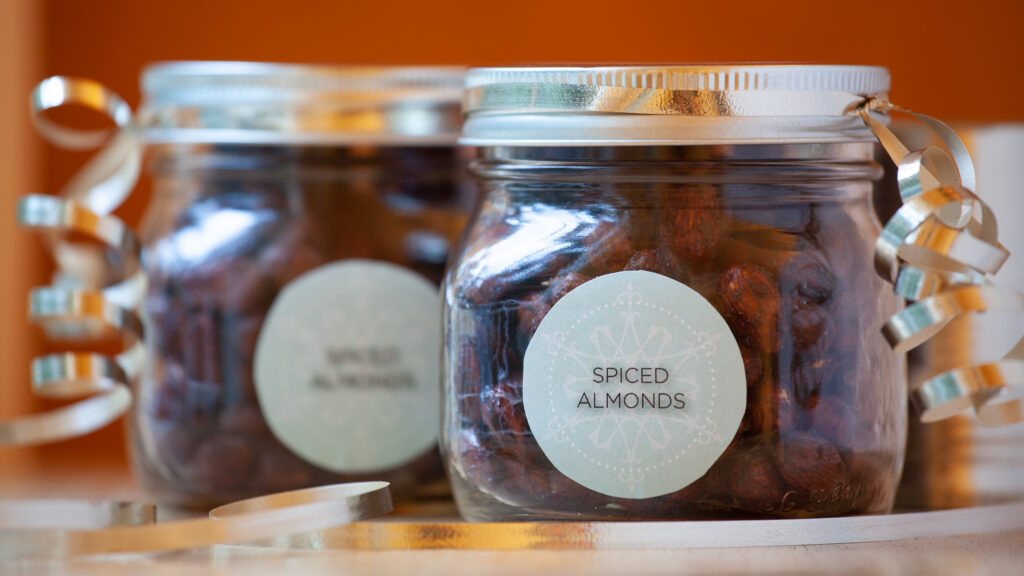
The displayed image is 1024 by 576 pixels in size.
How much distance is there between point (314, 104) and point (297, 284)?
0.11 meters

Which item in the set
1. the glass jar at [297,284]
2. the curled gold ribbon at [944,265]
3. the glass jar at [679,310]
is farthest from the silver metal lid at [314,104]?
the curled gold ribbon at [944,265]

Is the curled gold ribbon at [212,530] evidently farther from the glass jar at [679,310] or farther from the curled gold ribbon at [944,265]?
the curled gold ribbon at [944,265]

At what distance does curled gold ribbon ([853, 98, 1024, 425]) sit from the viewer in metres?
0.54

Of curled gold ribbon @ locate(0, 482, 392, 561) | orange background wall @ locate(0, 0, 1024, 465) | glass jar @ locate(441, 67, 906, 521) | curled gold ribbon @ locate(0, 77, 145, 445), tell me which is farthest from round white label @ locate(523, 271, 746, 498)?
orange background wall @ locate(0, 0, 1024, 465)

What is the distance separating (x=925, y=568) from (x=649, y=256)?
0.19 m

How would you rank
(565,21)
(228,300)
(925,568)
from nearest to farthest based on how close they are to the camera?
1. (925,568)
2. (228,300)
3. (565,21)

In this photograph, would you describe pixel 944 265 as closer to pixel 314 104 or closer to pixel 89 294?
pixel 314 104

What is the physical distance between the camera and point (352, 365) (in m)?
0.69

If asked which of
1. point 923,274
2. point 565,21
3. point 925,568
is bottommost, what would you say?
point 925,568

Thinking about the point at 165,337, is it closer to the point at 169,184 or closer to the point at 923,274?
the point at 169,184

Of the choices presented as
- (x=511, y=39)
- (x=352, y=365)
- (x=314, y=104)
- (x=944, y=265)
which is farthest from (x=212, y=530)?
(x=511, y=39)

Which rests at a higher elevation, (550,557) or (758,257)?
(758,257)

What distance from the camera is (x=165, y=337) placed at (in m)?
0.70

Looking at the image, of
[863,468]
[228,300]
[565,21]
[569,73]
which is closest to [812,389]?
[863,468]
